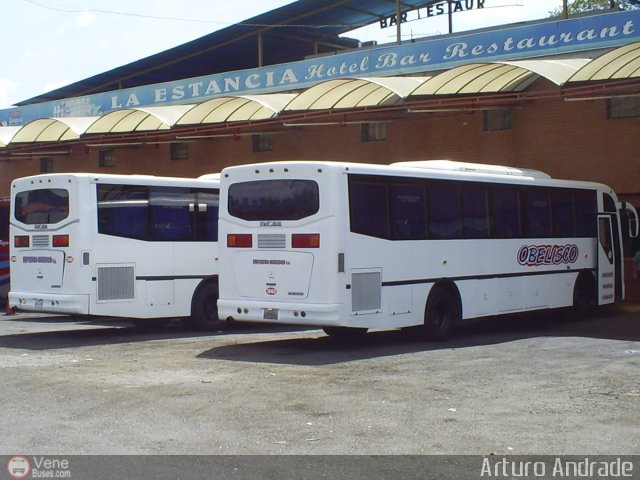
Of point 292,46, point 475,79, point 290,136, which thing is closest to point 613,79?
point 475,79

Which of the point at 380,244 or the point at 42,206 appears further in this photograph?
the point at 42,206

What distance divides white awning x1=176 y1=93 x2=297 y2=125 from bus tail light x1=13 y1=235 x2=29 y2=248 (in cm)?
1105

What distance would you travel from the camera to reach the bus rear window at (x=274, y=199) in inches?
573

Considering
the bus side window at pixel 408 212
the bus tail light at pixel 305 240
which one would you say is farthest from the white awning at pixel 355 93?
the bus tail light at pixel 305 240

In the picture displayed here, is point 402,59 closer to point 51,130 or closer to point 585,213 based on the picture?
point 51,130

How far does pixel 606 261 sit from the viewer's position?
2092cm

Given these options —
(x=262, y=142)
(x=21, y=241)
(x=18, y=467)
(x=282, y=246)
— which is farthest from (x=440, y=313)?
(x=262, y=142)

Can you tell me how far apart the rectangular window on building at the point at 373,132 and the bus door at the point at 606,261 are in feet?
26.8

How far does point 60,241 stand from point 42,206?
83 centimetres

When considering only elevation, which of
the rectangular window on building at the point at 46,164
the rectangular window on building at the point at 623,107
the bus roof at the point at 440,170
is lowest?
the bus roof at the point at 440,170

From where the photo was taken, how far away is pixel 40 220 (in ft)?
56.5

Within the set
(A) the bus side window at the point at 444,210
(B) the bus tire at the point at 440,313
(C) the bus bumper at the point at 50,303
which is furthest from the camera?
(C) the bus bumper at the point at 50,303

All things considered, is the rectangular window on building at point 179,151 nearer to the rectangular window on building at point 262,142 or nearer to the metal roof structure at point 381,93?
the metal roof structure at point 381,93

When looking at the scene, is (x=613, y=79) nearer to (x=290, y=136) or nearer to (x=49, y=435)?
(x=290, y=136)
